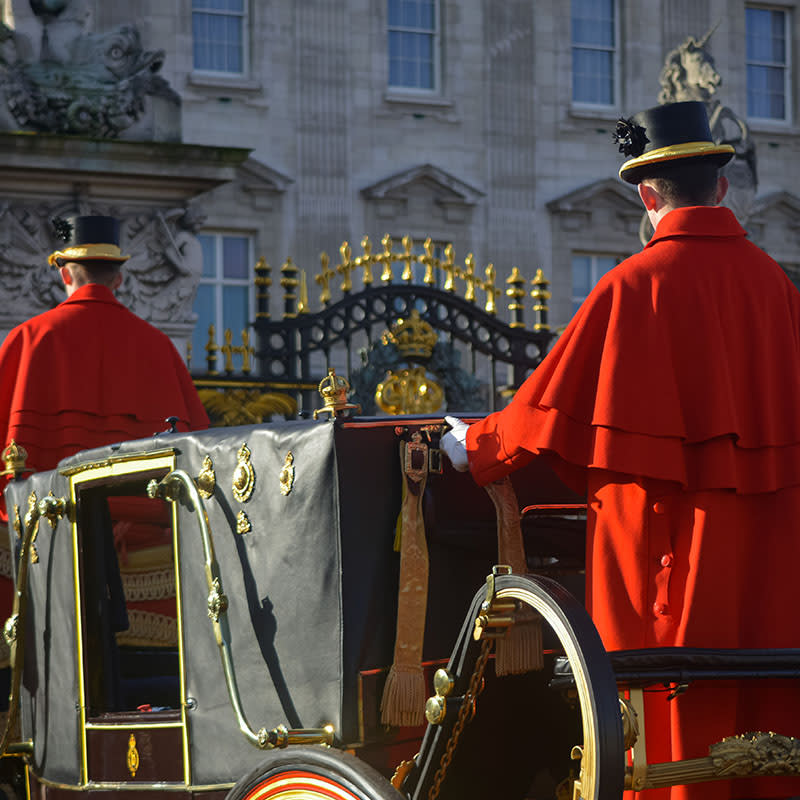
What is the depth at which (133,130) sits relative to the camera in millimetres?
10492

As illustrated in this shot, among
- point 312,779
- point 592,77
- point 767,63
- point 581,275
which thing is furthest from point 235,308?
point 312,779

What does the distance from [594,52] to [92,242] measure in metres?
20.6

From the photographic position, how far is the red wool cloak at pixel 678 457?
3.63 m

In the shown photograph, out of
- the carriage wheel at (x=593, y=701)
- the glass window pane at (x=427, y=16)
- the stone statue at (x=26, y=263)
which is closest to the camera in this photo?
the carriage wheel at (x=593, y=701)

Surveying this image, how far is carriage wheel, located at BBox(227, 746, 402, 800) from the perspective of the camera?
11.1ft

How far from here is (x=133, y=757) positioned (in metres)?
4.26

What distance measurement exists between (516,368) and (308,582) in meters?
10.1

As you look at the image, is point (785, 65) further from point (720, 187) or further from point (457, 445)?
point (457, 445)

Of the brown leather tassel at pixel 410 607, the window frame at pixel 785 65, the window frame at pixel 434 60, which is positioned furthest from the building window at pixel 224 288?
the brown leather tassel at pixel 410 607

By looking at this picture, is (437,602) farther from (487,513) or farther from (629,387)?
(629,387)

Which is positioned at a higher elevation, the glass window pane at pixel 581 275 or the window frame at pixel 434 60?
the window frame at pixel 434 60

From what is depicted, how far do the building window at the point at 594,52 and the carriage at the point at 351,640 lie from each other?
2267 cm

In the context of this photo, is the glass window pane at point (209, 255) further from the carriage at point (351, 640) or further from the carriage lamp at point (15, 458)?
the carriage at point (351, 640)

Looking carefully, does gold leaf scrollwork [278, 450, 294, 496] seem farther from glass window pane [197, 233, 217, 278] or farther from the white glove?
glass window pane [197, 233, 217, 278]
